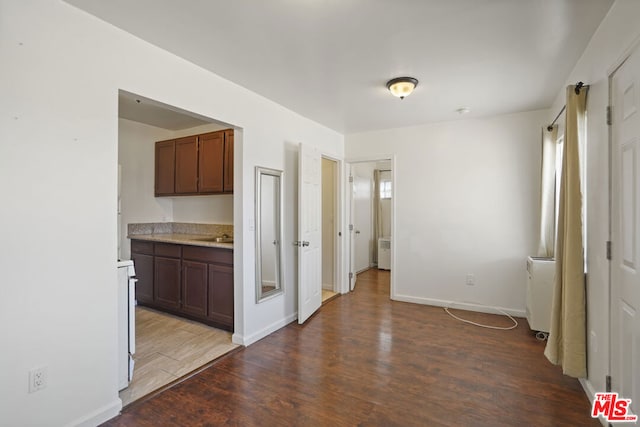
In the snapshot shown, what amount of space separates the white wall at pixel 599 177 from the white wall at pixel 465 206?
1.68m

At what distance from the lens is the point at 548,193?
3.40m

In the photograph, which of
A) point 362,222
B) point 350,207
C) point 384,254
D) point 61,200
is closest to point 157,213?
point 350,207

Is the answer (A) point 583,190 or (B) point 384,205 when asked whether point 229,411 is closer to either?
(A) point 583,190

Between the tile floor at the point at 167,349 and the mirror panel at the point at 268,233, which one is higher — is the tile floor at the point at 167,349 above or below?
below

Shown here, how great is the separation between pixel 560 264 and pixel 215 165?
3781 mm

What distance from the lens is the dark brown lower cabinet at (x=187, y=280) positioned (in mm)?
3396

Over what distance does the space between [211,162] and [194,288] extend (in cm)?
163

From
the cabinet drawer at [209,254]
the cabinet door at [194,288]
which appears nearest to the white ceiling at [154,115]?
the cabinet drawer at [209,254]

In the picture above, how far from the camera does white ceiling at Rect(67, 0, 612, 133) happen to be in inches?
72.9

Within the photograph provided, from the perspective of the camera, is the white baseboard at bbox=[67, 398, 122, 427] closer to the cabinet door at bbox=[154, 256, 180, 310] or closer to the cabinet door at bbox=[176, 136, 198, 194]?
the cabinet door at bbox=[154, 256, 180, 310]

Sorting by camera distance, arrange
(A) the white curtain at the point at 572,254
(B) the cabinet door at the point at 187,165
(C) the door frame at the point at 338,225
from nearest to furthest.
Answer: (A) the white curtain at the point at 572,254, (B) the cabinet door at the point at 187,165, (C) the door frame at the point at 338,225

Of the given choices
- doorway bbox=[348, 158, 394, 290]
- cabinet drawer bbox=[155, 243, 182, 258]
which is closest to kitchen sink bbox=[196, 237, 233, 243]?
cabinet drawer bbox=[155, 243, 182, 258]

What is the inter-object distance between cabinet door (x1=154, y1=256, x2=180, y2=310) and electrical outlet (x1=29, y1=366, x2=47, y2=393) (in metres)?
2.05

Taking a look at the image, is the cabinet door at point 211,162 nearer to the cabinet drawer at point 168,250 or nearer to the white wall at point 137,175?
the cabinet drawer at point 168,250
